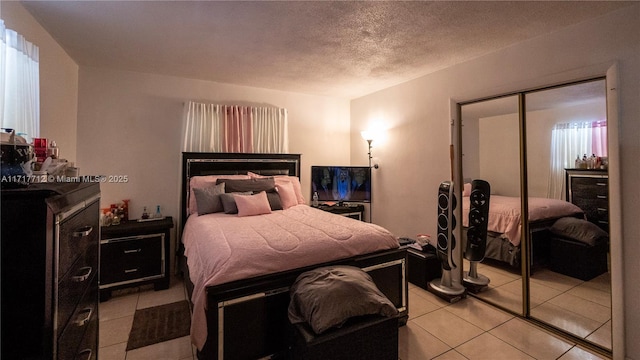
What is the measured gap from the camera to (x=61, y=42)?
8.41 feet

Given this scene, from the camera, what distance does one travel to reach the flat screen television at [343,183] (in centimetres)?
434

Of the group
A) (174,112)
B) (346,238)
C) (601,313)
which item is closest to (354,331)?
(346,238)

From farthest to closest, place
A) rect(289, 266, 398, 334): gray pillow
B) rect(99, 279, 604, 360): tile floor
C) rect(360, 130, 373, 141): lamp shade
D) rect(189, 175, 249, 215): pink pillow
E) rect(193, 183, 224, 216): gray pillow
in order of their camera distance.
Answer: rect(360, 130, 373, 141): lamp shade
rect(189, 175, 249, 215): pink pillow
rect(193, 183, 224, 216): gray pillow
rect(99, 279, 604, 360): tile floor
rect(289, 266, 398, 334): gray pillow

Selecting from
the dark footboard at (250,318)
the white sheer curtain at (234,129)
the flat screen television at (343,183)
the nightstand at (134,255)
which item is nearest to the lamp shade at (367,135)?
the flat screen television at (343,183)

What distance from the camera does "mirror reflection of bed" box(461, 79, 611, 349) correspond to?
87.3 inches

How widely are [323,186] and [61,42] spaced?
3333 mm

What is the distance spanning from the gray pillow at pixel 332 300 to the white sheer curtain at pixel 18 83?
6.90 feet

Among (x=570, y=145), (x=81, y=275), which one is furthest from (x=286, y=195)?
(x=570, y=145)

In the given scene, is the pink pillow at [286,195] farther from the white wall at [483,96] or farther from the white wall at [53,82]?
the white wall at [53,82]

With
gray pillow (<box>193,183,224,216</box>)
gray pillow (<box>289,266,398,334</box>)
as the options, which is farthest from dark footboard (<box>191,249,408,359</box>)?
gray pillow (<box>193,183,224,216</box>)

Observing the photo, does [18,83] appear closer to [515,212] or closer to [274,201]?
[274,201]

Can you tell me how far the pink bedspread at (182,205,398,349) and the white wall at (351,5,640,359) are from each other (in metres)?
1.43

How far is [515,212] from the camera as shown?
2732 mm

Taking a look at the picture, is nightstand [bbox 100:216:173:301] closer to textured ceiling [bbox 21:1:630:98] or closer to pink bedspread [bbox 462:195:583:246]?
textured ceiling [bbox 21:1:630:98]
